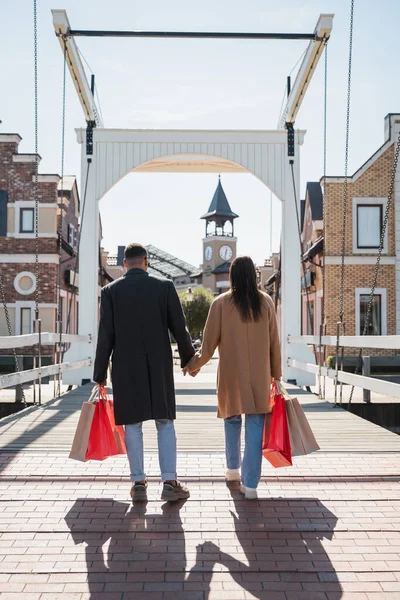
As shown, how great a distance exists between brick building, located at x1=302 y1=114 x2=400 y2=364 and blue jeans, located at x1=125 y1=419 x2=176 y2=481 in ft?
50.0

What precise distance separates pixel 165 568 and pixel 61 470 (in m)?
2.11

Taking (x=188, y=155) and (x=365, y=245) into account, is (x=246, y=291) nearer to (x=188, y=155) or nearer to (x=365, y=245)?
(x=188, y=155)

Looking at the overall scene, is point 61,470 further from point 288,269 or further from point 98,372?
point 288,269

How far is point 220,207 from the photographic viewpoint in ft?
213

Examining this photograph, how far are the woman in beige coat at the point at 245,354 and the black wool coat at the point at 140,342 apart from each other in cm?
27

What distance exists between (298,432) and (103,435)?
4.25 feet

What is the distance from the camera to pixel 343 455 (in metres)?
5.47

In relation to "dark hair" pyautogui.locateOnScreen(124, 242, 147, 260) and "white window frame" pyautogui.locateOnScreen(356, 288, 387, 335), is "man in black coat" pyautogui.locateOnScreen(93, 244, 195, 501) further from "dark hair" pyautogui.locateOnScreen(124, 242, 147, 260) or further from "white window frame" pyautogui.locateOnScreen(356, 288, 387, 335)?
"white window frame" pyautogui.locateOnScreen(356, 288, 387, 335)

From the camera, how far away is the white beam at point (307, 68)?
915 cm

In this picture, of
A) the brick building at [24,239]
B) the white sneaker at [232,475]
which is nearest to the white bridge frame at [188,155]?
the white sneaker at [232,475]

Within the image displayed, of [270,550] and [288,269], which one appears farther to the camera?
[288,269]

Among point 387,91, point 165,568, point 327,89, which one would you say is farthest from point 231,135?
point 165,568

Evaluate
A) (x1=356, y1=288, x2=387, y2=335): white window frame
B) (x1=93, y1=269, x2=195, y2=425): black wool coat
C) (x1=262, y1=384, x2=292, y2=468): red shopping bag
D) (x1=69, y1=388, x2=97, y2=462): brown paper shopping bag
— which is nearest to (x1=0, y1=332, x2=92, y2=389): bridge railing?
(x1=69, y1=388, x2=97, y2=462): brown paper shopping bag

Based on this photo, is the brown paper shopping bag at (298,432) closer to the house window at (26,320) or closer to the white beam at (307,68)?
the white beam at (307,68)
